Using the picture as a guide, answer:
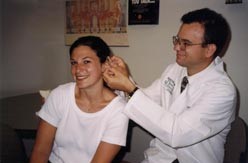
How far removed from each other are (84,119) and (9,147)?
35 centimetres

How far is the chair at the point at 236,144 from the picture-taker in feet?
3.46

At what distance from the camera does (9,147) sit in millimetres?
1126

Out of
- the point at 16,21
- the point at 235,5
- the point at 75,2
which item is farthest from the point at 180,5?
the point at 16,21

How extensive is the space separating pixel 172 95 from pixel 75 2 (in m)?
1.31

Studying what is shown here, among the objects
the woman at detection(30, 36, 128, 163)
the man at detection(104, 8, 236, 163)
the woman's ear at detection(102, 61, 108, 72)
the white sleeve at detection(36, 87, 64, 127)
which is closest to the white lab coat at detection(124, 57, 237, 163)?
the man at detection(104, 8, 236, 163)

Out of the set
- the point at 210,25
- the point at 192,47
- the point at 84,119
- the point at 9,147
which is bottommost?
the point at 9,147

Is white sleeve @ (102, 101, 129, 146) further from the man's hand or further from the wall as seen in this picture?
the wall

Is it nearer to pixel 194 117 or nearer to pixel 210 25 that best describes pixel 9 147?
pixel 194 117

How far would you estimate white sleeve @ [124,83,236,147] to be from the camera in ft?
3.51

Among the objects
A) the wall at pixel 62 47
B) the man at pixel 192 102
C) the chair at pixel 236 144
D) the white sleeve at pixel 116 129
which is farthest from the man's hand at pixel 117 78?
the wall at pixel 62 47


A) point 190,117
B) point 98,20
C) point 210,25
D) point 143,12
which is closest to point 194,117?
point 190,117

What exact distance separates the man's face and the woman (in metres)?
0.37

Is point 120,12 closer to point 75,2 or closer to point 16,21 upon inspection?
point 75,2

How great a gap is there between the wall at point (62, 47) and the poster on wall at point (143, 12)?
4 centimetres
